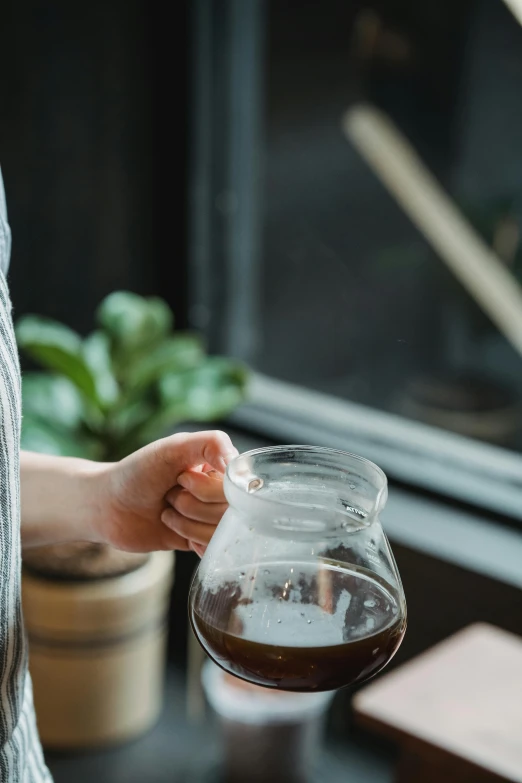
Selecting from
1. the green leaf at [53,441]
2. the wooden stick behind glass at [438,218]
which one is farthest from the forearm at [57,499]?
the wooden stick behind glass at [438,218]

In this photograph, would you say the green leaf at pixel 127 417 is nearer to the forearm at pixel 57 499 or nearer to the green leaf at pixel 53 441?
the green leaf at pixel 53 441

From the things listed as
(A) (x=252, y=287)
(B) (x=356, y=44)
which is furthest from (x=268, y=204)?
(B) (x=356, y=44)

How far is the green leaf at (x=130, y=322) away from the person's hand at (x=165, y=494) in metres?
0.98

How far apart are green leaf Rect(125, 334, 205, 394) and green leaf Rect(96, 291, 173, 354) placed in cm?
3

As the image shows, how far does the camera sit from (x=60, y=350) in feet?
5.73

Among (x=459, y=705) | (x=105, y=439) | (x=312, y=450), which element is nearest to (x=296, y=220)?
(x=105, y=439)

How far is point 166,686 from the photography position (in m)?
2.26

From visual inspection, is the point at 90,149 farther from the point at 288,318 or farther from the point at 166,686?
the point at 166,686

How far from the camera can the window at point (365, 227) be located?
6.38ft

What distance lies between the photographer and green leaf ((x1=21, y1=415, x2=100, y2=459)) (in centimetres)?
174

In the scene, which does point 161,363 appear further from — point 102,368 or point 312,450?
point 312,450

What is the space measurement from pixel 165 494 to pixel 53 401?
1.09 meters

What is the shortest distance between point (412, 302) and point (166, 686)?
1007 millimetres

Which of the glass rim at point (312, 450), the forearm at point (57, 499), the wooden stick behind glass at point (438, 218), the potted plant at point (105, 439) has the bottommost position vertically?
the potted plant at point (105, 439)
